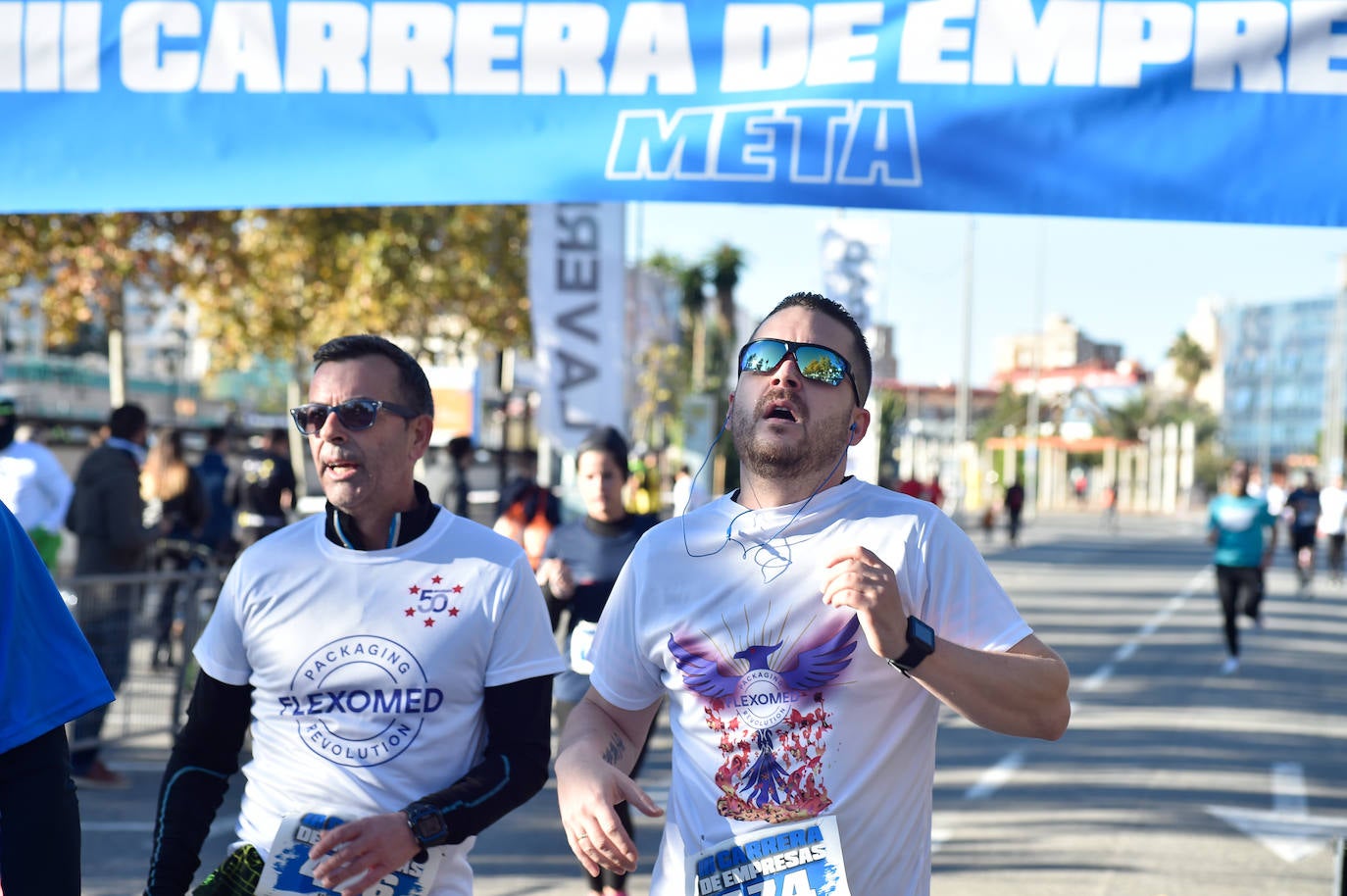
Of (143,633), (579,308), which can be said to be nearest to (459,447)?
(579,308)

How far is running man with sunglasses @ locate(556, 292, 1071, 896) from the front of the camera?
8.69 feet

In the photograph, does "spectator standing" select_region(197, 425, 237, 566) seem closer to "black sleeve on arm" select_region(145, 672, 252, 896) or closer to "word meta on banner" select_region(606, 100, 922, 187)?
"word meta on banner" select_region(606, 100, 922, 187)

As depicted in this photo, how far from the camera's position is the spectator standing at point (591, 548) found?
6656mm

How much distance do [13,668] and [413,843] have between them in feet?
3.03

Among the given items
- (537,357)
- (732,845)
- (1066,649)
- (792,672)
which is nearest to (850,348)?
(792,672)

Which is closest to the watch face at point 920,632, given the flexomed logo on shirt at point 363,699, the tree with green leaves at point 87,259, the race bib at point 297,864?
the flexomed logo on shirt at point 363,699

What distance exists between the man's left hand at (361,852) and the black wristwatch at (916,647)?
1.08m

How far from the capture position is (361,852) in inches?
117

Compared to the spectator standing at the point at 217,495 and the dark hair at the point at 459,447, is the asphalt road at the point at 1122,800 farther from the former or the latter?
the dark hair at the point at 459,447

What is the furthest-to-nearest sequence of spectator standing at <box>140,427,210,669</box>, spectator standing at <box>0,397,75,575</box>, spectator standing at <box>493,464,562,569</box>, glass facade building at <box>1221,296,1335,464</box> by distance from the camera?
glass facade building at <box>1221,296,1335,464</box> → spectator standing at <box>140,427,210,669</box> → spectator standing at <box>0,397,75,575</box> → spectator standing at <box>493,464,562,569</box>

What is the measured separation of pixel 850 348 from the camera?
292 centimetres

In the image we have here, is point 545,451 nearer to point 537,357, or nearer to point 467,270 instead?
point 537,357

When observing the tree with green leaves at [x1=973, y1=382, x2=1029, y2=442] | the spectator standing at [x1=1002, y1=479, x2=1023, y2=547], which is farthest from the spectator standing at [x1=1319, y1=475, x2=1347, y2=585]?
the tree with green leaves at [x1=973, y1=382, x2=1029, y2=442]

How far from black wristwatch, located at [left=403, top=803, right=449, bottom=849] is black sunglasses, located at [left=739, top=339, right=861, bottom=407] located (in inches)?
41.3
